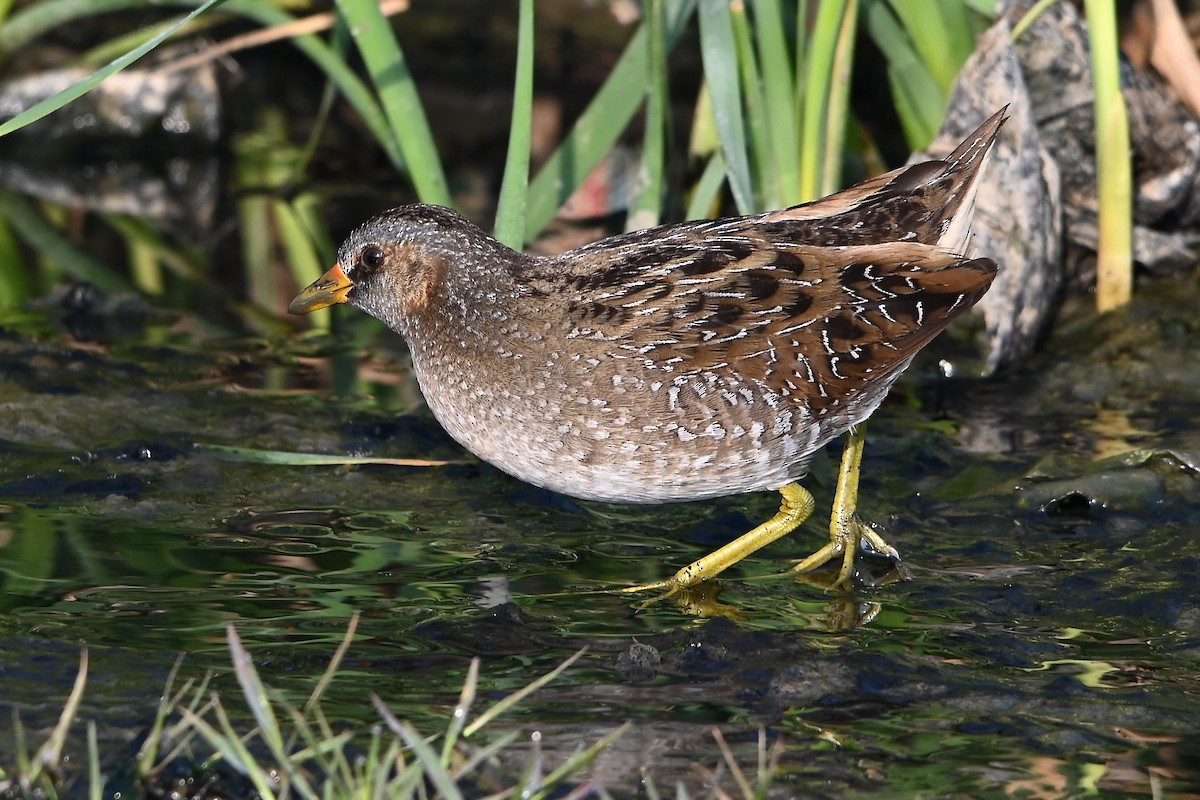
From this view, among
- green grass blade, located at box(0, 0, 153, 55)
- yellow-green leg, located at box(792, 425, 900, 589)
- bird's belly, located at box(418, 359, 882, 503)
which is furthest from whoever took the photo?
green grass blade, located at box(0, 0, 153, 55)

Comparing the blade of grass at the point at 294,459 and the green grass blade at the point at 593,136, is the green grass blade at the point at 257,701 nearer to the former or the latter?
the blade of grass at the point at 294,459

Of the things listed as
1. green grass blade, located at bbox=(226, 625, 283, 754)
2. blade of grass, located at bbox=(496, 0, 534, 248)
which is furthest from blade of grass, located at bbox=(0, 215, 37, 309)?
green grass blade, located at bbox=(226, 625, 283, 754)

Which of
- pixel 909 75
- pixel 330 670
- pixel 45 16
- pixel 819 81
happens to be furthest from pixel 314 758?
pixel 45 16

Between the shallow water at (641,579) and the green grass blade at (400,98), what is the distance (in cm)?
87

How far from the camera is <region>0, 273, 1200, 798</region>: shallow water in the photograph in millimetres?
3451

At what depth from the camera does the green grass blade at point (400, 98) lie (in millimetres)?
5395

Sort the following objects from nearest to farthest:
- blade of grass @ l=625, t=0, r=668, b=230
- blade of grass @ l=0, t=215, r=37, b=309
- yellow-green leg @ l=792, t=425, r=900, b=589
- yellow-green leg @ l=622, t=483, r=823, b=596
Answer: yellow-green leg @ l=622, t=483, r=823, b=596
yellow-green leg @ l=792, t=425, r=900, b=589
blade of grass @ l=625, t=0, r=668, b=230
blade of grass @ l=0, t=215, r=37, b=309

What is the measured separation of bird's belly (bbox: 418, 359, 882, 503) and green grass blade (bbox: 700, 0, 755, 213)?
1.24 m

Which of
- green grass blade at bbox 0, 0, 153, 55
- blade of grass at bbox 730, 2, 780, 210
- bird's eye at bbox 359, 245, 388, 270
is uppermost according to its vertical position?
green grass blade at bbox 0, 0, 153, 55

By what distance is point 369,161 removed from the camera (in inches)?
339

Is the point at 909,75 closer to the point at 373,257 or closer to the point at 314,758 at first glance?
the point at 373,257

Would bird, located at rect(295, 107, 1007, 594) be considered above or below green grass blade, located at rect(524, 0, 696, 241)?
below

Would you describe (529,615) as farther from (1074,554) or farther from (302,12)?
(302,12)

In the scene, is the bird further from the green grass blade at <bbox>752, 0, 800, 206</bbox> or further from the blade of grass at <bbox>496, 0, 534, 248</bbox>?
→ the green grass blade at <bbox>752, 0, 800, 206</bbox>
